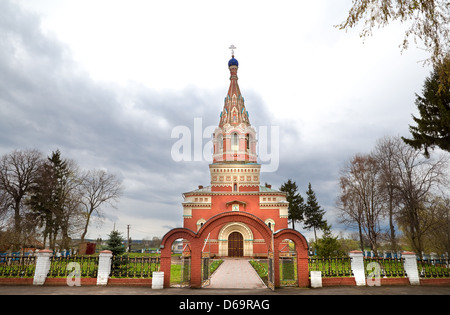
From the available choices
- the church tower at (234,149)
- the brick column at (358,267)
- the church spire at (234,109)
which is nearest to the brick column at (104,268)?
the brick column at (358,267)

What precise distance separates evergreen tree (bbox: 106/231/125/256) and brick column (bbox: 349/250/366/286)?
35.0 ft

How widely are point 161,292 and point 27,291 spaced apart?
474 cm

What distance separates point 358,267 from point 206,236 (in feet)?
20.5

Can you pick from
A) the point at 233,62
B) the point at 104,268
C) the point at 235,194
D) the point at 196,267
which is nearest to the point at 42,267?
the point at 104,268

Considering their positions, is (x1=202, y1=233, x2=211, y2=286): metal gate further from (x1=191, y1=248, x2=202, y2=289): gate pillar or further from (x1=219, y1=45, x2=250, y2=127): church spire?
(x1=219, y1=45, x2=250, y2=127): church spire

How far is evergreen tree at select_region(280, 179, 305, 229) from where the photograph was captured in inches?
1908

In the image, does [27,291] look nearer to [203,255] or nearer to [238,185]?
[203,255]

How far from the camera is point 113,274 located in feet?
37.3

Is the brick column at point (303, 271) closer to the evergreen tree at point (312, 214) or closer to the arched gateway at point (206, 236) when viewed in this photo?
the arched gateway at point (206, 236)

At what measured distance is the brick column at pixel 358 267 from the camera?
425 inches

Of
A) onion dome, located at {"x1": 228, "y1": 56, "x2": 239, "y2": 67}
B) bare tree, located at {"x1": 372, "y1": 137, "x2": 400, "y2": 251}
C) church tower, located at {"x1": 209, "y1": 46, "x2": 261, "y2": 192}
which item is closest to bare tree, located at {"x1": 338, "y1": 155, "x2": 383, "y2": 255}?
bare tree, located at {"x1": 372, "y1": 137, "x2": 400, "y2": 251}

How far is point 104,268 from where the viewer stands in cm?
1076

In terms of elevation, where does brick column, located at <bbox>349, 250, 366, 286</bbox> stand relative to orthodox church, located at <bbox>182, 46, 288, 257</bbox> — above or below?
below
